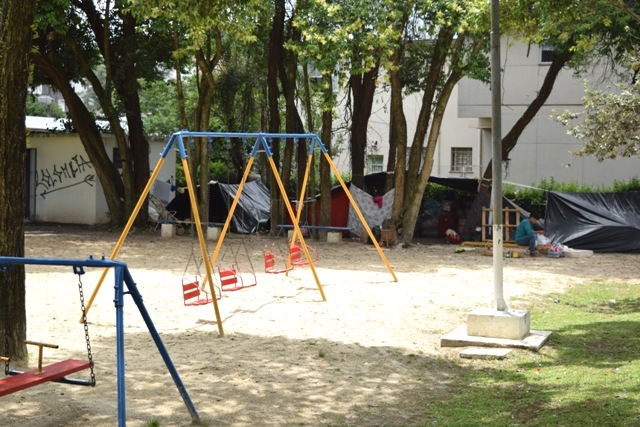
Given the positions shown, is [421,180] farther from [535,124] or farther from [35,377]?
[35,377]

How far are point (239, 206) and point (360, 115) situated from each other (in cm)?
435

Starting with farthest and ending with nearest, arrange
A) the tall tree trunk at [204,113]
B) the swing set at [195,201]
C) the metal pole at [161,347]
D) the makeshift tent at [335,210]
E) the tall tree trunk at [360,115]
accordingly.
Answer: the makeshift tent at [335,210] → the tall tree trunk at [360,115] → the tall tree trunk at [204,113] → the swing set at [195,201] → the metal pole at [161,347]

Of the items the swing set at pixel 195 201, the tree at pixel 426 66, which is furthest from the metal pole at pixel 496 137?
the tree at pixel 426 66

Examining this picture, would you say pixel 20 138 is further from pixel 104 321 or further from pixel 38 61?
pixel 38 61

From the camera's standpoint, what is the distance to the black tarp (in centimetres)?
2347

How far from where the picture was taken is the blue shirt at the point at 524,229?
72.8 feet

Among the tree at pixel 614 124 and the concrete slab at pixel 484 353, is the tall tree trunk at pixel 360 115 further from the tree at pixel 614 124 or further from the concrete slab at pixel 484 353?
the concrete slab at pixel 484 353

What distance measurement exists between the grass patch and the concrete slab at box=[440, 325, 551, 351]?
0.35ft

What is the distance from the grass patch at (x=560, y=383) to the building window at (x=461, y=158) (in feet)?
77.8

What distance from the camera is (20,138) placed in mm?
8266

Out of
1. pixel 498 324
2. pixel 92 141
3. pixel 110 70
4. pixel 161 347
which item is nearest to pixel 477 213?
pixel 110 70

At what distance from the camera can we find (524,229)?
22297 mm

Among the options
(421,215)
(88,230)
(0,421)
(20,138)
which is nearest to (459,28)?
(421,215)

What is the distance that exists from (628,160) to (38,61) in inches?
713
